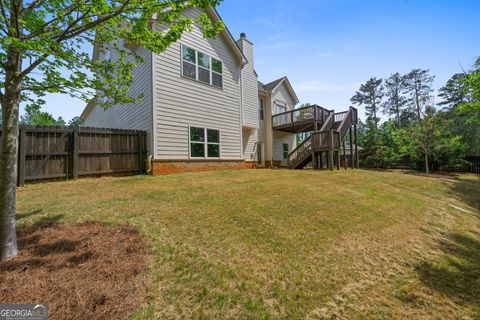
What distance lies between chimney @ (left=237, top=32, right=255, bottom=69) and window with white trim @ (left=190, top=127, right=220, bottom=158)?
717 centimetres

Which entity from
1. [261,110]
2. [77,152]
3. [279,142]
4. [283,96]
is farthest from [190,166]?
[283,96]

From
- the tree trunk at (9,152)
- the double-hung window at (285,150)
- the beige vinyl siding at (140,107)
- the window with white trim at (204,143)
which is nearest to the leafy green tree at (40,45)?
the tree trunk at (9,152)

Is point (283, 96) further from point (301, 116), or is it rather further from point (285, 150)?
point (285, 150)

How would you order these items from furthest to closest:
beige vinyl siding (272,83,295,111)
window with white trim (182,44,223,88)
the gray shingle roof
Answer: beige vinyl siding (272,83,295,111), the gray shingle roof, window with white trim (182,44,223,88)

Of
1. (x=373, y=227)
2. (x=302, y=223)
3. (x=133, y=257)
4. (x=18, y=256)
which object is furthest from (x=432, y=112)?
(x=18, y=256)

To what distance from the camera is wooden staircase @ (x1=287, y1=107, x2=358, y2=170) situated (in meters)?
13.1

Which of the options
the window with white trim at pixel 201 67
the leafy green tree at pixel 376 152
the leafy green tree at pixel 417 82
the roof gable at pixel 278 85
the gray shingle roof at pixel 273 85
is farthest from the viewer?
the leafy green tree at pixel 417 82

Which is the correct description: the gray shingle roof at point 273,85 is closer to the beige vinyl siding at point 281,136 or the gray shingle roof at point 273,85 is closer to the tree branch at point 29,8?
the beige vinyl siding at point 281,136

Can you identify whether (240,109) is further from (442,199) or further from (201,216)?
(442,199)

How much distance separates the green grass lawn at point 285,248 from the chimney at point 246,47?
11.6 metres

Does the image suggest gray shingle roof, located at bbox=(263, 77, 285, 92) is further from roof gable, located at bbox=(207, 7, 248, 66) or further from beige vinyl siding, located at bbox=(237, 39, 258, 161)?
roof gable, located at bbox=(207, 7, 248, 66)

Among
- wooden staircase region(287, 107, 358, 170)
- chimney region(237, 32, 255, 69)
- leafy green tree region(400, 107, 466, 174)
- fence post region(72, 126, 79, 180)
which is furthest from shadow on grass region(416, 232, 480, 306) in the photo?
leafy green tree region(400, 107, 466, 174)

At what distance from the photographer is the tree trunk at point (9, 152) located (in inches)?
114

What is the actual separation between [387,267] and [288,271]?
6.04ft
